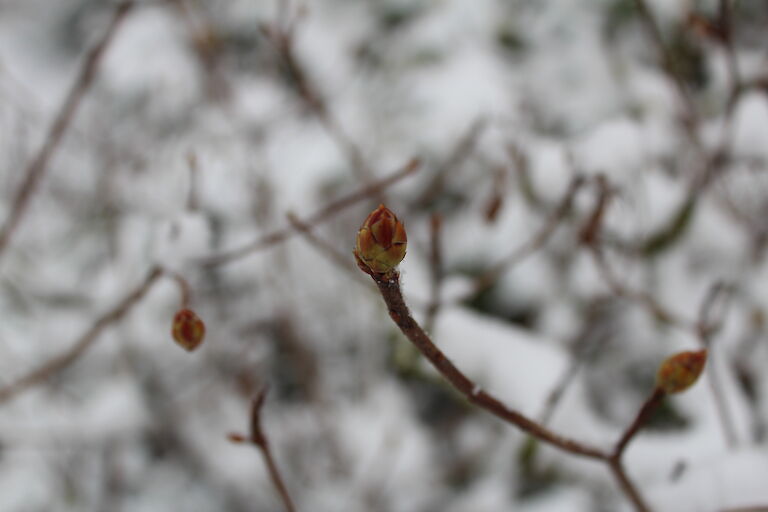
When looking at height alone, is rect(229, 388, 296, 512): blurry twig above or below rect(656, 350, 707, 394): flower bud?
above

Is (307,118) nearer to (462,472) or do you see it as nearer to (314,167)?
(314,167)

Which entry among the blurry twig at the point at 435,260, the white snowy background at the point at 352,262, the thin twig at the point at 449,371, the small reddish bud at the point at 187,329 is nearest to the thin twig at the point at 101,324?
the small reddish bud at the point at 187,329

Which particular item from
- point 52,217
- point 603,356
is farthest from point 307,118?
point 603,356

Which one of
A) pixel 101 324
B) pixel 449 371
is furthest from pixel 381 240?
pixel 101 324

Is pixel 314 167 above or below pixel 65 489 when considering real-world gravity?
above

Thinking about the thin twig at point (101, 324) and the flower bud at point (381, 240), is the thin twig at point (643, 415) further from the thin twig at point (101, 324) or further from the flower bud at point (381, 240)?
the thin twig at point (101, 324)

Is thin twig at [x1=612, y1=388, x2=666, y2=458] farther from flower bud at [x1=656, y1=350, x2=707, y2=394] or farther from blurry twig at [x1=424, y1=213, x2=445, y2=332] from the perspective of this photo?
blurry twig at [x1=424, y1=213, x2=445, y2=332]

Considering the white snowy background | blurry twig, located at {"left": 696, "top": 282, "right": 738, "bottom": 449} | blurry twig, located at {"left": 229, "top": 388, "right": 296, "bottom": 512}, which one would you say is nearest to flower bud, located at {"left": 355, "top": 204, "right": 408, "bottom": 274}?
blurry twig, located at {"left": 229, "top": 388, "right": 296, "bottom": 512}
